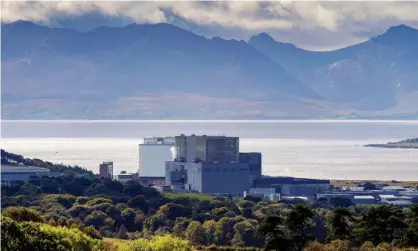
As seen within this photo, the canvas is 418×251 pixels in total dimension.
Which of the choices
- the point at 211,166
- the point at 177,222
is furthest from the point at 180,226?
the point at 211,166

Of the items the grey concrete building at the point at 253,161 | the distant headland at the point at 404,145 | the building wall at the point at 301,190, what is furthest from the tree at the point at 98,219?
the distant headland at the point at 404,145

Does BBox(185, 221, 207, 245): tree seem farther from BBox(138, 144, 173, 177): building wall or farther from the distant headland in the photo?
the distant headland

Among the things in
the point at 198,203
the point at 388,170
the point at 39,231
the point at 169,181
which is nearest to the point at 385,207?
the point at 39,231

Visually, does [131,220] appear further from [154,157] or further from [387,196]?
[154,157]

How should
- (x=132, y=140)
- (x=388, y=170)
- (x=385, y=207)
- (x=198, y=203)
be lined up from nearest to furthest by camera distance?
1. (x=385, y=207)
2. (x=198, y=203)
3. (x=388, y=170)
4. (x=132, y=140)

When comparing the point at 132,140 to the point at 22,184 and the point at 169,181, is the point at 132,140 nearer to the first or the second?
the point at 169,181

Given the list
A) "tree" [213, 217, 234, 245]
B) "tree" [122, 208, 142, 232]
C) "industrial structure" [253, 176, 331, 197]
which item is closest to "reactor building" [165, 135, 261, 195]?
"industrial structure" [253, 176, 331, 197]
